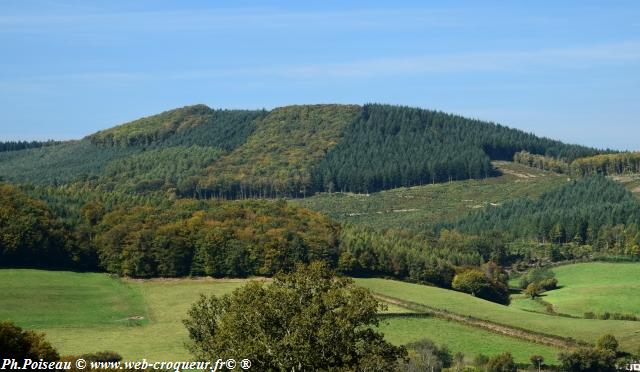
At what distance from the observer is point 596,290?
137 meters

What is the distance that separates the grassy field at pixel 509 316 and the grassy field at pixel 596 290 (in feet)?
40.9

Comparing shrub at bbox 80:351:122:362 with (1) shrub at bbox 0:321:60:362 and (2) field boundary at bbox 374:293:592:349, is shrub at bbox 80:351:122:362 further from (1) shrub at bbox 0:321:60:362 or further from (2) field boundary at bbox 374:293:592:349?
(2) field boundary at bbox 374:293:592:349

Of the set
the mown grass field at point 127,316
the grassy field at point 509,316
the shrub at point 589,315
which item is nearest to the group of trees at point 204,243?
the mown grass field at point 127,316

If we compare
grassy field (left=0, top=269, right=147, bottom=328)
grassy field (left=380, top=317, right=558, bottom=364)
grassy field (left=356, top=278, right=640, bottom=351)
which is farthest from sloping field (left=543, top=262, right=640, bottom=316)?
grassy field (left=0, top=269, right=147, bottom=328)

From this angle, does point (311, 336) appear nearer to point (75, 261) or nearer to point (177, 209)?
point (75, 261)

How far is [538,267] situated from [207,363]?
121 m

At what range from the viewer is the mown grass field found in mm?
88875

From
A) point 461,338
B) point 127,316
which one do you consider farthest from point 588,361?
point 127,316

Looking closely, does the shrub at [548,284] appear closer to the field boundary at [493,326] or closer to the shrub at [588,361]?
the field boundary at [493,326]

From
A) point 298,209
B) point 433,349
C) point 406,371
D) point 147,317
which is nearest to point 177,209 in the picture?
point 298,209

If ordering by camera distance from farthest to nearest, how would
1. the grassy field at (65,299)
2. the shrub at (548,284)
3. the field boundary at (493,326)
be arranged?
the shrub at (548,284), the grassy field at (65,299), the field boundary at (493,326)

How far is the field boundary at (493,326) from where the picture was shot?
306ft

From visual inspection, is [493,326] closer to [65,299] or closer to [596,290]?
[596,290]

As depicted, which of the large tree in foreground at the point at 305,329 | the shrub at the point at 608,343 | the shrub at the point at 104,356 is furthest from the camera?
the shrub at the point at 608,343
